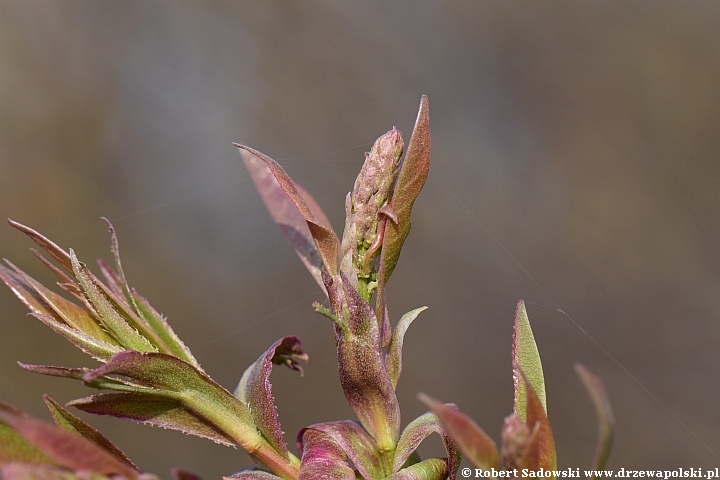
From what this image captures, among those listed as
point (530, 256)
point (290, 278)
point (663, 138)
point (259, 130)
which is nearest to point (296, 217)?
point (290, 278)

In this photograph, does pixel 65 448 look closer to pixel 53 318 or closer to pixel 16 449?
pixel 16 449

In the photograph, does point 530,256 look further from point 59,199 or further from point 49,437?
point 49,437

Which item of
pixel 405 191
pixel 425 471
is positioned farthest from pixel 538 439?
pixel 405 191

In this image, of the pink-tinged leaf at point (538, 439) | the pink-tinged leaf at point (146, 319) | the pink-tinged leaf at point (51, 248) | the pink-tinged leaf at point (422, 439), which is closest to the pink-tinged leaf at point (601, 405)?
the pink-tinged leaf at point (538, 439)

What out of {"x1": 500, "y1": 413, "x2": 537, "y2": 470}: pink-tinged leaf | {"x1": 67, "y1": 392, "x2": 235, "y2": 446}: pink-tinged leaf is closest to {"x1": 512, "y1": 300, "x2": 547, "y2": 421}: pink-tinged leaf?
{"x1": 500, "y1": 413, "x2": 537, "y2": 470}: pink-tinged leaf

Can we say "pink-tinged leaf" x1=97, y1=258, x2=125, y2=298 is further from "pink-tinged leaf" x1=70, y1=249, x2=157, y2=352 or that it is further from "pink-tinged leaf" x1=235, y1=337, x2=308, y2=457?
"pink-tinged leaf" x1=235, y1=337, x2=308, y2=457

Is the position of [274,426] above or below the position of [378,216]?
below
